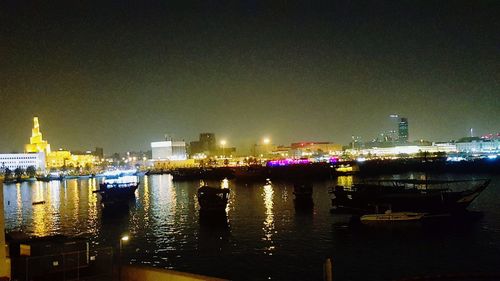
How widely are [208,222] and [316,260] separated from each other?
526 inches

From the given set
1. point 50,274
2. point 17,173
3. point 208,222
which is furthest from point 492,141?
point 50,274

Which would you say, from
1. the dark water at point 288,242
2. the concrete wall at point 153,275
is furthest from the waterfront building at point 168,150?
the concrete wall at point 153,275

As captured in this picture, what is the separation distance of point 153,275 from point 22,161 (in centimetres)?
17047

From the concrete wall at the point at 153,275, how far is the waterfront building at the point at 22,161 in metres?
166

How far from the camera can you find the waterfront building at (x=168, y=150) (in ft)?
638

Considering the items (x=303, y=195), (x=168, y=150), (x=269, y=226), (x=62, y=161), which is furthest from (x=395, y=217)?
(x=168, y=150)

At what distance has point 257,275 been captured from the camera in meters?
17.4

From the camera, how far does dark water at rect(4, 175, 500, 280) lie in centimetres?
1798

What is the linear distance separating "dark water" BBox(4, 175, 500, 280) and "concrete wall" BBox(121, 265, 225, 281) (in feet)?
32.0

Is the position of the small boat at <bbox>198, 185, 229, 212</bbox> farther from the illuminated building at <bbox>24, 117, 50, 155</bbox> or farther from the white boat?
the illuminated building at <bbox>24, 117, 50, 155</bbox>

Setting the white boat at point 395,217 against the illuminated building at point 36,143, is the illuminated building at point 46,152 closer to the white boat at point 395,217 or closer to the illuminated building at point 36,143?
the illuminated building at point 36,143

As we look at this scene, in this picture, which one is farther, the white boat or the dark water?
the white boat

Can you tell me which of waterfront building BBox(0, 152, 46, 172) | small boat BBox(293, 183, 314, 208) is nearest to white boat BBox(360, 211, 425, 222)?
small boat BBox(293, 183, 314, 208)

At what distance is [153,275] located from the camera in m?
7.41
